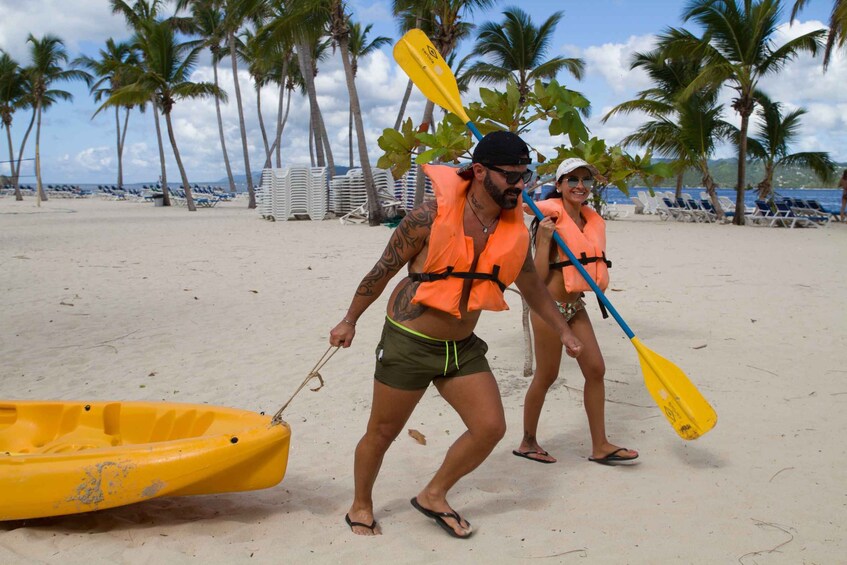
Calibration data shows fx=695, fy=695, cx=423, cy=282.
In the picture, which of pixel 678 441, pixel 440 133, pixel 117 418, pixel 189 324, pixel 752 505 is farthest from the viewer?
pixel 189 324

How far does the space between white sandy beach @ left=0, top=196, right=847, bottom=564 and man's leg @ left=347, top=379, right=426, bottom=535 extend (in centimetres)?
11

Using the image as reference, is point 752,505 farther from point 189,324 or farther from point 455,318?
point 189,324

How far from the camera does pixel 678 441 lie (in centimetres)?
420

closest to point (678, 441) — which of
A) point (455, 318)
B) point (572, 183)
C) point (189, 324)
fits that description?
point (572, 183)

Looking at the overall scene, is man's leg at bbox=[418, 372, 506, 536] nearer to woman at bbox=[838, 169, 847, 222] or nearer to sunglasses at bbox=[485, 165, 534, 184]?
sunglasses at bbox=[485, 165, 534, 184]

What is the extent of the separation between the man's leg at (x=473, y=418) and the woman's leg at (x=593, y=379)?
912 millimetres

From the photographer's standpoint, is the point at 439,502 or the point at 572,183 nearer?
the point at 439,502

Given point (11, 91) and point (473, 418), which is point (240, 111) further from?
point (473, 418)

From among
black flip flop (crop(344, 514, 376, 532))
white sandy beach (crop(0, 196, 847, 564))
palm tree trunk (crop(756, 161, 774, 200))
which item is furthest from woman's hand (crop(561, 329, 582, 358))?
palm tree trunk (crop(756, 161, 774, 200))

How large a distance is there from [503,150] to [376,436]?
1.30 m

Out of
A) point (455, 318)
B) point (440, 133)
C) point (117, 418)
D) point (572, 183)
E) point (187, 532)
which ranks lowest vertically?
point (187, 532)

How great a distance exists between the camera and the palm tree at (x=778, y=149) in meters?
23.0

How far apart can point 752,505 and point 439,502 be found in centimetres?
150

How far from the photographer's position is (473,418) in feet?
9.32
